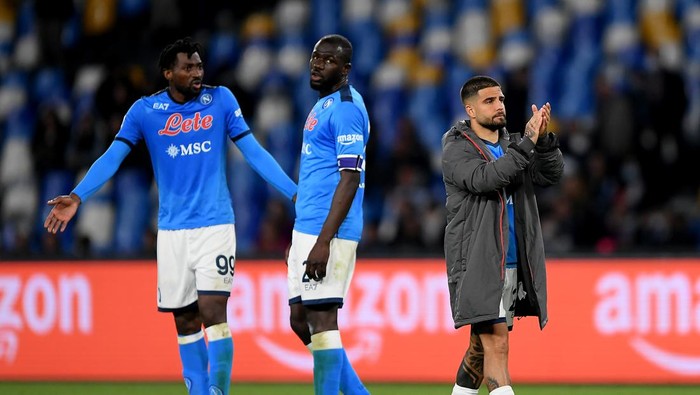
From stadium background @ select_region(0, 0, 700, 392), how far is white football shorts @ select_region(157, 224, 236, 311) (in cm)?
329

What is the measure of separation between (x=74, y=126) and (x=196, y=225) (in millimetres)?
7232

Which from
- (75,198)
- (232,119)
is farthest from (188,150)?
(75,198)

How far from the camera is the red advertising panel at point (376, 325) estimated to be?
10.1m

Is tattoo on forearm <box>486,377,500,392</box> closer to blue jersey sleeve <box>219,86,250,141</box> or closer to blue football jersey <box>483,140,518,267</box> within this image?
blue football jersey <box>483,140,518,267</box>

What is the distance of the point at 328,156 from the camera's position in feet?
23.0

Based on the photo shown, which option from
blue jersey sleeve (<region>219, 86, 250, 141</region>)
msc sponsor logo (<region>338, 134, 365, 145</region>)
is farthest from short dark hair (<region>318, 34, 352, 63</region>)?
blue jersey sleeve (<region>219, 86, 250, 141</region>)

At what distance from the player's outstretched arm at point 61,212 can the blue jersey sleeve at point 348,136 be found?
1597mm

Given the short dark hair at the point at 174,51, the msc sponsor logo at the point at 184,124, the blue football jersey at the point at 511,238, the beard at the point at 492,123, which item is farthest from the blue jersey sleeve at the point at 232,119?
the blue football jersey at the point at 511,238

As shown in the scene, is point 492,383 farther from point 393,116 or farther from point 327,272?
point 393,116

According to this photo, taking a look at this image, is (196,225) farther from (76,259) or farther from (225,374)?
(76,259)

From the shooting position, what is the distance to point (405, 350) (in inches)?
413

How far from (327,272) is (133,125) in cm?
160

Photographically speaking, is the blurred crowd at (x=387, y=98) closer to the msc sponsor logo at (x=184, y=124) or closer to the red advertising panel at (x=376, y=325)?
the red advertising panel at (x=376, y=325)

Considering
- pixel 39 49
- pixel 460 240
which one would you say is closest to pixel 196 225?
pixel 460 240
